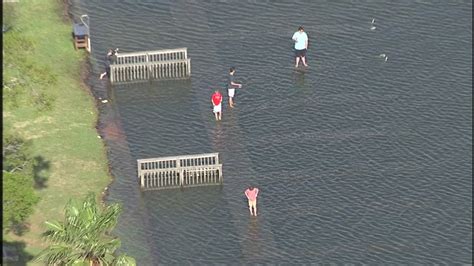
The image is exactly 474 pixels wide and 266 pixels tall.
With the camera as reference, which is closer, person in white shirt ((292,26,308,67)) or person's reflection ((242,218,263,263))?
person's reflection ((242,218,263,263))

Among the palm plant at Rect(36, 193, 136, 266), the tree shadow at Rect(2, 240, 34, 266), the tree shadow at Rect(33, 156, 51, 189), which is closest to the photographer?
the palm plant at Rect(36, 193, 136, 266)

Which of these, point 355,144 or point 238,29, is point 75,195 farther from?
point 238,29

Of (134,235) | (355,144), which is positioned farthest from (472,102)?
(134,235)

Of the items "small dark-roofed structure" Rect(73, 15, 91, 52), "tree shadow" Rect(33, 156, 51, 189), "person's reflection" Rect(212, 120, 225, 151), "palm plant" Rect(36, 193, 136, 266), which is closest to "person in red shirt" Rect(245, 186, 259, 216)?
"person's reflection" Rect(212, 120, 225, 151)

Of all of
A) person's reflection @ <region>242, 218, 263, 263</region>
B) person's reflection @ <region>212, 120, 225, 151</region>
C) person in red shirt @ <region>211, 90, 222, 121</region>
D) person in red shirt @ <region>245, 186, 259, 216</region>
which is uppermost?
person in red shirt @ <region>211, 90, 222, 121</region>

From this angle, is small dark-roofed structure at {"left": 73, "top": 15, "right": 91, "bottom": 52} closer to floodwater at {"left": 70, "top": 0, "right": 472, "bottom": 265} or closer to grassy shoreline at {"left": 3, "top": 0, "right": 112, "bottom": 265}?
grassy shoreline at {"left": 3, "top": 0, "right": 112, "bottom": 265}

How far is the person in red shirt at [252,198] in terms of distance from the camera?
6331 cm

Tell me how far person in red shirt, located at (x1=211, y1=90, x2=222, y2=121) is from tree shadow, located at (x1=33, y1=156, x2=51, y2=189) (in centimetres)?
920

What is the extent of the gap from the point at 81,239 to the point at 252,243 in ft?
52.3

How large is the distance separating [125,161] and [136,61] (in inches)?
393

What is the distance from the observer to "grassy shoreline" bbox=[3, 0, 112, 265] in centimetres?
6384

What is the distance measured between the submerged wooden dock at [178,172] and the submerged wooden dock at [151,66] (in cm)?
1094

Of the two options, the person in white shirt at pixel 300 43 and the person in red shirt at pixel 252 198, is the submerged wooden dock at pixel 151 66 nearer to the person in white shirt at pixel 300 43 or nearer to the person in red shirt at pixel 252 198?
the person in white shirt at pixel 300 43

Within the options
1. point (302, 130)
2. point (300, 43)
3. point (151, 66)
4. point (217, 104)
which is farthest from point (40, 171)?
point (300, 43)
